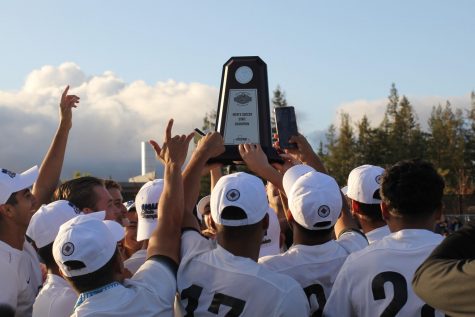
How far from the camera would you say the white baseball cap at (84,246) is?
3.55 metres

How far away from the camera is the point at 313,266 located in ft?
13.4

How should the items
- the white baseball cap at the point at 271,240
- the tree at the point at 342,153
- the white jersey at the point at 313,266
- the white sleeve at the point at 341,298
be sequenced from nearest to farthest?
the white sleeve at the point at 341,298
the white jersey at the point at 313,266
the white baseball cap at the point at 271,240
the tree at the point at 342,153

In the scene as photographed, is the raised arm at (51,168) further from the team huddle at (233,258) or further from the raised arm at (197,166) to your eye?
the raised arm at (197,166)

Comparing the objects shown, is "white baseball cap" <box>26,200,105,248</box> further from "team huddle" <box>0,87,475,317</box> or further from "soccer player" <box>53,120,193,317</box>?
"soccer player" <box>53,120,193,317</box>

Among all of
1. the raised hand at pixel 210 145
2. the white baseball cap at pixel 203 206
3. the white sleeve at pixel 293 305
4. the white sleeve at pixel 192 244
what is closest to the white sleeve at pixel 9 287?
the white sleeve at pixel 192 244

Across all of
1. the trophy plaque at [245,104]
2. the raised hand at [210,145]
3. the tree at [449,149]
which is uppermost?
the trophy plaque at [245,104]

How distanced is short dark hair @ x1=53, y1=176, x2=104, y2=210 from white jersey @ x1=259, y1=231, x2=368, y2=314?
185 centimetres

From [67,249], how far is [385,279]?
163cm

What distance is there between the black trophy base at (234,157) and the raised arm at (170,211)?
1288 mm

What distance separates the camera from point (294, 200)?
4.15m

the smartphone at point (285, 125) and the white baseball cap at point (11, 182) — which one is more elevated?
the smartphone at point (285, 125)

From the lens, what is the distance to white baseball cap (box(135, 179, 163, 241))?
4988 millimetres

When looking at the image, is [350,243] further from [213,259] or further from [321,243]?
[213,259]

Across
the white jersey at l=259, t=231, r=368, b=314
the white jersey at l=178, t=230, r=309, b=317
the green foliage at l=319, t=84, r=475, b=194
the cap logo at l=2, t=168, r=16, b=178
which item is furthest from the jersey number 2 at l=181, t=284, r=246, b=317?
the green foliage at l=319, t=84, r=475, b=194
